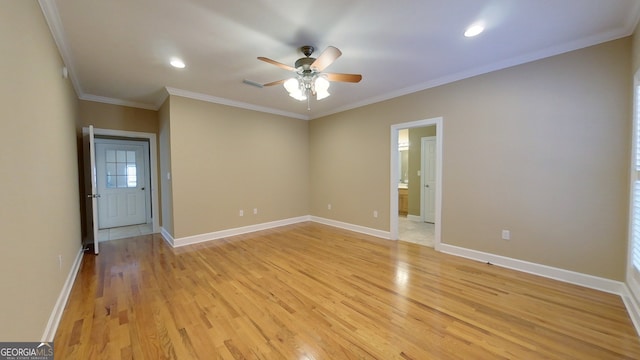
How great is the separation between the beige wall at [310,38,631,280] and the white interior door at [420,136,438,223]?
7.36 ft

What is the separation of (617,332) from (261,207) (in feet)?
16.5

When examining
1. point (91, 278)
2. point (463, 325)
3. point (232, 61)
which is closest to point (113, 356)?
point (91, 278)

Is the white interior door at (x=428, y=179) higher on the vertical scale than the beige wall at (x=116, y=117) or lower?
lower

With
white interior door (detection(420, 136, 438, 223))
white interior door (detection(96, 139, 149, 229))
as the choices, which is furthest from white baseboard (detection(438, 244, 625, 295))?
white interior door (detection(96, 139, 149, 229))

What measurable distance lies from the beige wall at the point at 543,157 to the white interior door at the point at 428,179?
224 centimetres

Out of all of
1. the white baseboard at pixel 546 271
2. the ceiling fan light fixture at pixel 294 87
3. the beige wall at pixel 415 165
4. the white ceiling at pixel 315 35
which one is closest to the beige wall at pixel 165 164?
the white ceiling at pixel 315 35

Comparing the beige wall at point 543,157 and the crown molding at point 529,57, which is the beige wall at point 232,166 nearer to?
the crown molding at point 529,57

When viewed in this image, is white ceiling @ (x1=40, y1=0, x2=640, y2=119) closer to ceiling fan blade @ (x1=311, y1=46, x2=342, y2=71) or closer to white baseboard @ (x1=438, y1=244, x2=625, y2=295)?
ceiling fan blade @ (x1=311, y1=46, x2=342, y2=71)

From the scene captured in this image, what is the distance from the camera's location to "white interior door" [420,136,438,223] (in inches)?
237

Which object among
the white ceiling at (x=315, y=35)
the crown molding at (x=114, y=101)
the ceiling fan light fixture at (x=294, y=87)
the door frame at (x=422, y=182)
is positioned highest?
the white ceiling at (x=315, y=35)

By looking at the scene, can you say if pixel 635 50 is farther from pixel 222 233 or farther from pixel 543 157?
pixel 222 233

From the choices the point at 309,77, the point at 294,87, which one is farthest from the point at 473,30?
the point at 294,87

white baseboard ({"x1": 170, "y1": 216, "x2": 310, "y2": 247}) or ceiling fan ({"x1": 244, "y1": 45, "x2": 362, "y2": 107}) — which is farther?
white baseboard ({"x1": 170, "y1": 216, "x2": 310, "y2": 247})

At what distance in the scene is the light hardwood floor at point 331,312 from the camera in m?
1.78
